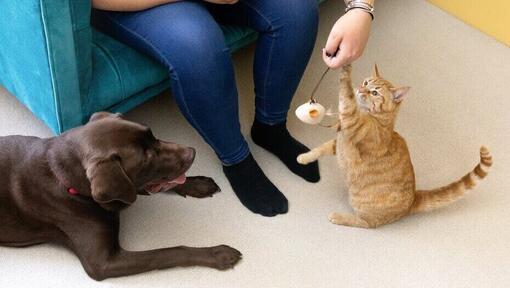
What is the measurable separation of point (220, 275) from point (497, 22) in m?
1.55

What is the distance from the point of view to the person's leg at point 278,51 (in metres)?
1.44

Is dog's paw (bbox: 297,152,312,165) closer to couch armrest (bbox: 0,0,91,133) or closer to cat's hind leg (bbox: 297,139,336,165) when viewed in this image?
cat's hind leg (bbox: 297,139,336,165)

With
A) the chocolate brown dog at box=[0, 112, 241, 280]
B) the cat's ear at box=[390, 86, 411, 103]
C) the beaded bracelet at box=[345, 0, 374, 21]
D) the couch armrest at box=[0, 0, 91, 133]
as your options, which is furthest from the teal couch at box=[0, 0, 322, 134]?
the cat's ear at box=[390, 86, 411, 103]

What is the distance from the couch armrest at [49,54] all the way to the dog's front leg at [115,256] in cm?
29

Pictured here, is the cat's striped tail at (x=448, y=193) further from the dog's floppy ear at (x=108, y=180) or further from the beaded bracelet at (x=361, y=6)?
the dog's floppy ear at (x=108, y=180)

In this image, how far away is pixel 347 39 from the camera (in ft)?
4.23

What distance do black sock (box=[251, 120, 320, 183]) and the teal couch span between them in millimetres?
275

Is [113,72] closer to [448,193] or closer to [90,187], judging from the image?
[90,187]

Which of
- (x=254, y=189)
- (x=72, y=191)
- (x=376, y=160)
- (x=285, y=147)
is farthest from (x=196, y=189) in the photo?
(x=376, y=160)

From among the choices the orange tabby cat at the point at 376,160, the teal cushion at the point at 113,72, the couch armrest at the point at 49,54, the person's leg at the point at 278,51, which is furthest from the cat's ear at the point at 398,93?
the couch armrest at the point at 49,54

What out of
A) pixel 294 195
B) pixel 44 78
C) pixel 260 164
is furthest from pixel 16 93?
pixel 294 195

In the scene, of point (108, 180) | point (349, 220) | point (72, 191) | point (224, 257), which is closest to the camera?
point (108, 180)

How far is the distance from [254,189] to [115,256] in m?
0.42

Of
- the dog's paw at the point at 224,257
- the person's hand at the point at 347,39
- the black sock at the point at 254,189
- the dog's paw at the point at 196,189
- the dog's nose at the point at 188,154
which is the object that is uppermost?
the person's hand at the point at 347,39
